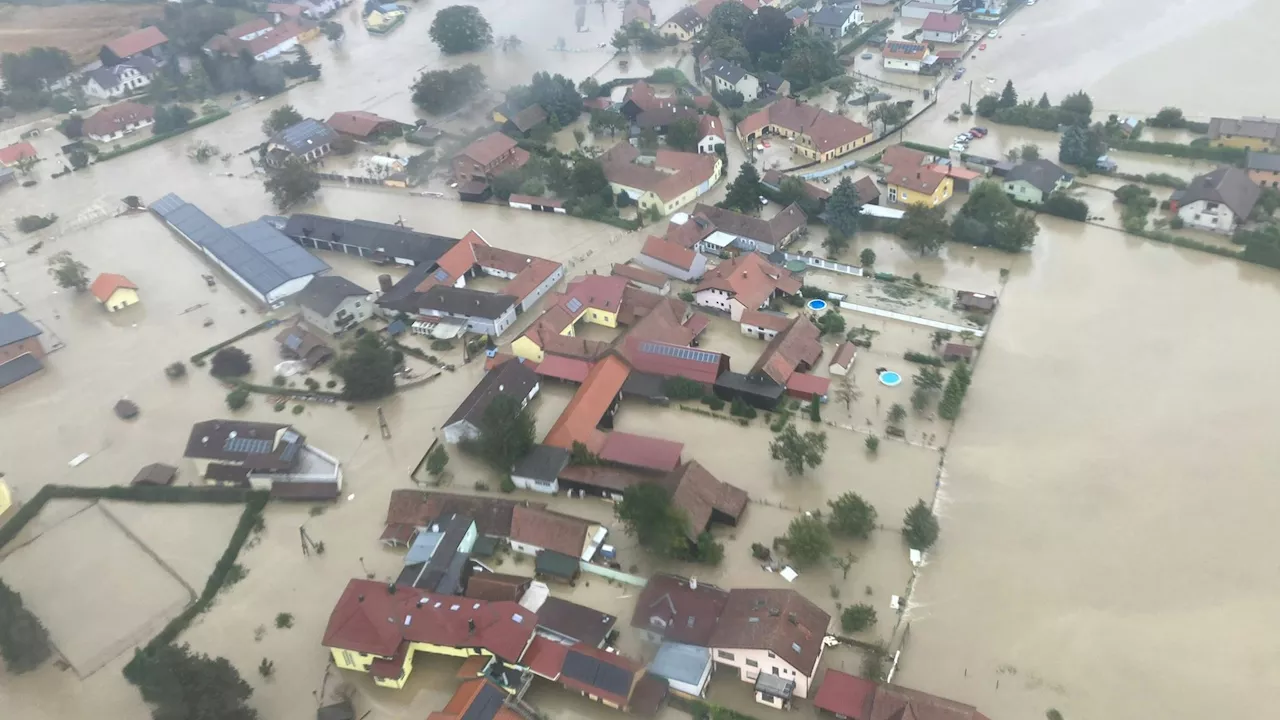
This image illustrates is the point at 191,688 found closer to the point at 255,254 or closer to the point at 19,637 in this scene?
the point at 19,637

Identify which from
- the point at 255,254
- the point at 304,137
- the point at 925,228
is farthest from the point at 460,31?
the point at 925,228

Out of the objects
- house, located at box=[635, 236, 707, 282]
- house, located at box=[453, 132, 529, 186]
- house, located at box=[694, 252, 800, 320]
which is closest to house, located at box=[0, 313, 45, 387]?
house, located at box=[453, 132, 529, 186]

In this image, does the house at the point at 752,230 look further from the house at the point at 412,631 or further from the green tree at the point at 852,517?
the house at the point at 412,631

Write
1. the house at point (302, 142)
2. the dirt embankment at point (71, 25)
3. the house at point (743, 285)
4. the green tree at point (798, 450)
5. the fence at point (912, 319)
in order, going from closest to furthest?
the green tree at point (798, 450), the fence at point (912, 319), the house at point (743, 285), the house at point (302, 142), the dirt embankment at point (71, 25)

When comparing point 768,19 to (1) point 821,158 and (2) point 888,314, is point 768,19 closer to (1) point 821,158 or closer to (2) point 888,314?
(1) point 821,158

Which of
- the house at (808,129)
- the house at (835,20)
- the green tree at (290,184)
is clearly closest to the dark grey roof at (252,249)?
the green tree at (290,184)
